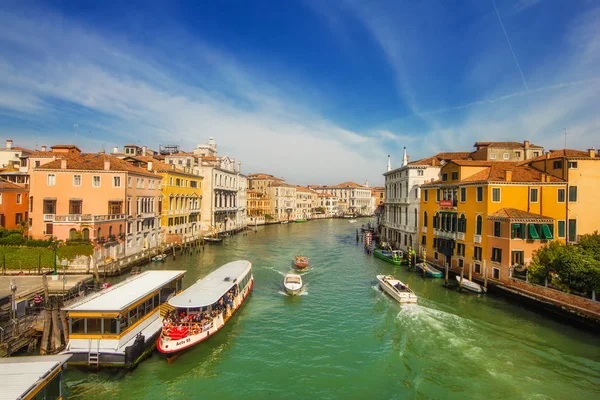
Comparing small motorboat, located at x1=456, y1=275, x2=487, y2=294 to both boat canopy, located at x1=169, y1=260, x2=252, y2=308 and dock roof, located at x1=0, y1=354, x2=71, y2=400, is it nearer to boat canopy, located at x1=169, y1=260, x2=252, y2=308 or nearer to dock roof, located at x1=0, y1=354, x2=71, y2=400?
boat canopy, located at x1=169, y1=260, x2=252, y2=308

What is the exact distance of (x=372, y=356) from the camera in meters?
13.0

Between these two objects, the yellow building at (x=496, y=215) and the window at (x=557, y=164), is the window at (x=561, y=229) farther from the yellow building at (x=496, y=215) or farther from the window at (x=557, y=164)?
the window at (x=557, y=164)

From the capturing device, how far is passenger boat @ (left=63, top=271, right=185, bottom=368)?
11.4 meters

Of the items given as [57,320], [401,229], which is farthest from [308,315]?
[401,229]

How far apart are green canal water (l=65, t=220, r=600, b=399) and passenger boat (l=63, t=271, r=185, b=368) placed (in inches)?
17.8

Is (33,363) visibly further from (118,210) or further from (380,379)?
(118,210)

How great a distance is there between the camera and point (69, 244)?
23.5m

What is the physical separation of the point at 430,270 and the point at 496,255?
5.08m

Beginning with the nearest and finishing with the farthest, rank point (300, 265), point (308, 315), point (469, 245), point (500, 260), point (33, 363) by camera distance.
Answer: point (33, 363)
point (308, 315)
point (500, 260)
point (469, 245)
point (300, 265)

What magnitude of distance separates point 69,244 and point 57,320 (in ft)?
43.4

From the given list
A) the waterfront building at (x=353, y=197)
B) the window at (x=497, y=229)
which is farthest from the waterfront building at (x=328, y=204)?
the window at (x=497, y=229)

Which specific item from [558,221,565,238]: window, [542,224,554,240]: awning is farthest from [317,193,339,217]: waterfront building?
[542,224,554,240]: awning

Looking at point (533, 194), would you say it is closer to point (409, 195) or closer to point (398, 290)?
point (398, 290)

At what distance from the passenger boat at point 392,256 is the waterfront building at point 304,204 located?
2096 inches
